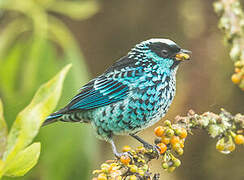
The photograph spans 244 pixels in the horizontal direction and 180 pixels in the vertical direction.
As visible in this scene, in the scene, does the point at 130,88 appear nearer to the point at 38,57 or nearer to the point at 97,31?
the point at 38,57

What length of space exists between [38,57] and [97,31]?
1.84 metres

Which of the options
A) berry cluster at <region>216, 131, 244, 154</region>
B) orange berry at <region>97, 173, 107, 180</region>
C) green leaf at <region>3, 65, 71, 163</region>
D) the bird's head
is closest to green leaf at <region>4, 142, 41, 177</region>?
green leaf at <region>3, 65, 71, 163</region>

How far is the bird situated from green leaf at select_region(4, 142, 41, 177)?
1290 mm

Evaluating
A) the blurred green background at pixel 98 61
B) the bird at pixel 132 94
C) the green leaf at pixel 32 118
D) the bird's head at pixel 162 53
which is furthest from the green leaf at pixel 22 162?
the blurred green background at pixel 98 61

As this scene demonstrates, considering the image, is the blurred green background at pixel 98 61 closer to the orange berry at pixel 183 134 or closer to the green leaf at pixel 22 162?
the orange berry at pixel 183 134

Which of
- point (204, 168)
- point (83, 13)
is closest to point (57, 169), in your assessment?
point (83, 13)

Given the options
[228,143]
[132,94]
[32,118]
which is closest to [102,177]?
[32,118]

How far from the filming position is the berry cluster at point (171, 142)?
1.79 metres

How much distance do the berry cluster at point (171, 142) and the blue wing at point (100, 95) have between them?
0.94 metres

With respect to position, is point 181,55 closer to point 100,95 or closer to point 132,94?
point 132,94

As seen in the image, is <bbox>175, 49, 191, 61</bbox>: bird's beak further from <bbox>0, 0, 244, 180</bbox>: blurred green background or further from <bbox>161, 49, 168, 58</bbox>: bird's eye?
<bbox>0, 0, 244, 180</bbox>: blurred green background

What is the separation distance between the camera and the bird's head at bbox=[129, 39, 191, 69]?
2656 mm

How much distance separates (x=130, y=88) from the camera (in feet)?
9.07

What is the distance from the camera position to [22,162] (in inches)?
53.5
